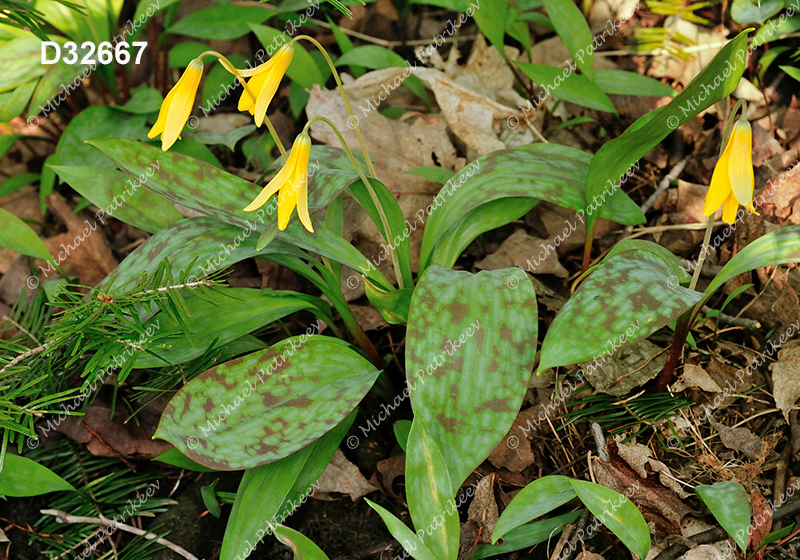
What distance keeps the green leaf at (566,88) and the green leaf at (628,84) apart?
0.08 m

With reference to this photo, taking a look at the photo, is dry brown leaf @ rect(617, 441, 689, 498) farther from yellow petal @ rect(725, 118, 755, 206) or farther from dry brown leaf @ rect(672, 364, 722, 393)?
yellow petal @ rect(725, 118, 755, 206)

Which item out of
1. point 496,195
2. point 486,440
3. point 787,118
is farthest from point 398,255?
point 787,118

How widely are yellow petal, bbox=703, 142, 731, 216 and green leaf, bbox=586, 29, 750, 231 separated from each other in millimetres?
115

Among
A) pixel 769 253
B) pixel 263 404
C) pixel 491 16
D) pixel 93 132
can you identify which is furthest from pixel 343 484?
pixel 491 16

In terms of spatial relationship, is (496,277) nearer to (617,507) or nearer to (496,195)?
(496,195)

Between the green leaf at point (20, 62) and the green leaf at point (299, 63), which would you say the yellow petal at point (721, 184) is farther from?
the green leaf at point (20, 62)

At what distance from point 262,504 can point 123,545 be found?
479 mm

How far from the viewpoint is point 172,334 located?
59.0 inches

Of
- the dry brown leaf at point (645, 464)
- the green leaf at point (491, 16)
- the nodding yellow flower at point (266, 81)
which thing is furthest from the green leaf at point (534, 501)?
the green leaf at point (491, 16)

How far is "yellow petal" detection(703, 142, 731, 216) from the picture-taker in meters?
1.26

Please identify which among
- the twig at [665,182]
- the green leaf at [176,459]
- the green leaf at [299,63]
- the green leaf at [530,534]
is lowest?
the green leaf at [530,534]

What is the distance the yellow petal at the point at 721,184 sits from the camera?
4.12ft

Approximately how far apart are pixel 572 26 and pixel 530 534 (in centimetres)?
160

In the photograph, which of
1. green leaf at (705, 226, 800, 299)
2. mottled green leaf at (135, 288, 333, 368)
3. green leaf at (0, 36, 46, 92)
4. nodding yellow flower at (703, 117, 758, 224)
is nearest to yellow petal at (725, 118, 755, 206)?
nodding yellow flower at (703, 117, 758, 224)
